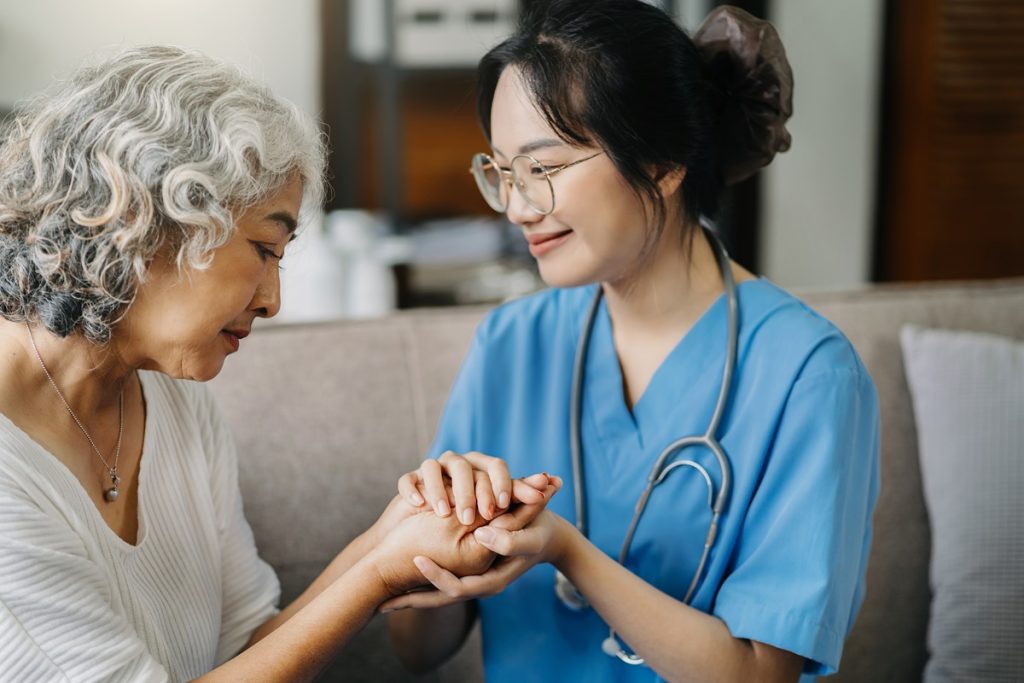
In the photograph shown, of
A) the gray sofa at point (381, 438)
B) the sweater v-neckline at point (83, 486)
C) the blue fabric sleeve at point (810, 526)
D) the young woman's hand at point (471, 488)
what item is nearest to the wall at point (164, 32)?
the gray sofa at point (381, 438)

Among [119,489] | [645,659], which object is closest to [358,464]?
[119,489]

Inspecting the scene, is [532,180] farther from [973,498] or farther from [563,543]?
[973,498]

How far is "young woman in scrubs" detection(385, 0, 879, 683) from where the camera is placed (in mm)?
1195

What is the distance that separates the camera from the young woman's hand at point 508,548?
3.77 ft

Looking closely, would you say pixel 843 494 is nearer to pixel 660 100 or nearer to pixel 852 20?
pixel 660 100

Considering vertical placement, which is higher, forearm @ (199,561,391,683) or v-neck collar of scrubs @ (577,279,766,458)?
v-neck collar of scrubs @ (577,279,766,458)

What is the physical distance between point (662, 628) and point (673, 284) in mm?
438

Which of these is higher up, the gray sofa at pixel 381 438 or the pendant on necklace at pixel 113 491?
the pendant on necklace at pixel 113 491

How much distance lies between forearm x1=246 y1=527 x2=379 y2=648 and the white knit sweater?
0.07 feet

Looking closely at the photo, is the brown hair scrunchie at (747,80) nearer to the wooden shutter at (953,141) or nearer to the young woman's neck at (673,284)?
the young woman's neck at (673,284)

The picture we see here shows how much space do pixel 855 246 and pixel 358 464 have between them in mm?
2537

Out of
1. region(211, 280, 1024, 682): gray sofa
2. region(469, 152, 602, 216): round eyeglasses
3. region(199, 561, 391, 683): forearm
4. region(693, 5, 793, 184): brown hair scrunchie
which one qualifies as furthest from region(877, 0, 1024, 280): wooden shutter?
region(199, 561, 391, 683): forearm

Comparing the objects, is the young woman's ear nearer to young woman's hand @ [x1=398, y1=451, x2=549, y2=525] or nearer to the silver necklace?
young woman's hand @ [x1=398, y1=451, x2=549, y2=525]

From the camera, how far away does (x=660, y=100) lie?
4.19ft
